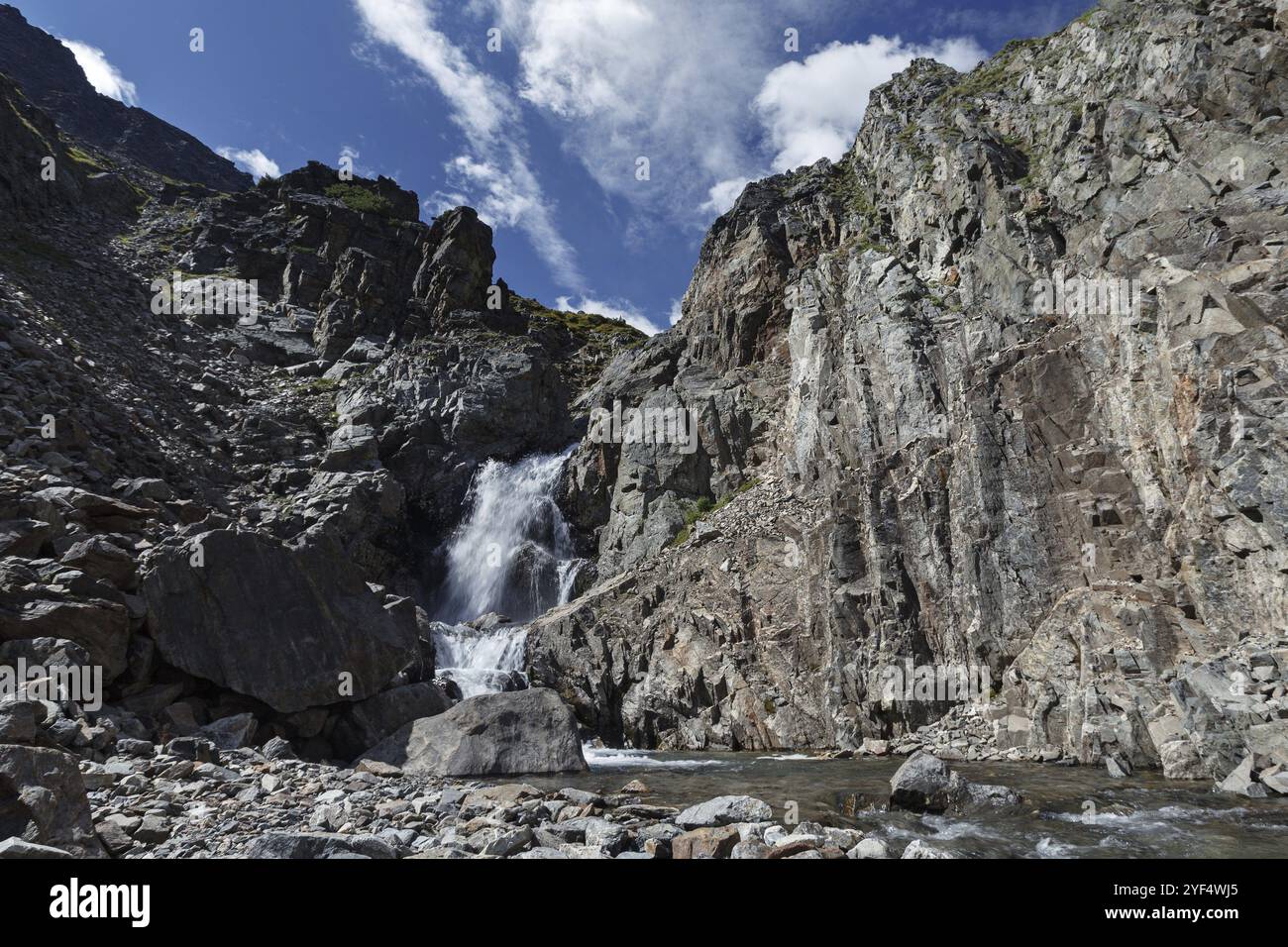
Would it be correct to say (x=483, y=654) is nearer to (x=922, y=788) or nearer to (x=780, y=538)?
(x=780, y=538)

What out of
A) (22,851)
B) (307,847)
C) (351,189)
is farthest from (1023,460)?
(351,189)

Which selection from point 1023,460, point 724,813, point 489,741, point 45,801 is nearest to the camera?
point 45,801

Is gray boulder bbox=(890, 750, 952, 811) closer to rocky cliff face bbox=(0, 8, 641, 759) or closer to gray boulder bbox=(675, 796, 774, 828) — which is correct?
gray boulder bbox=(675, 796, 774, 828)

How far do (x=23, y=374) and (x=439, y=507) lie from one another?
27808mm

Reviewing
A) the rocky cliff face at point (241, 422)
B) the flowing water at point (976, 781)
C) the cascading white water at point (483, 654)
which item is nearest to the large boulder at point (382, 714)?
the rocky cliff face at point (241, 422)

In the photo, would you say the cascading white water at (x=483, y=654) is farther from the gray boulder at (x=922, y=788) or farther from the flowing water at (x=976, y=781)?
the gray boulder at (x=922, y=788)

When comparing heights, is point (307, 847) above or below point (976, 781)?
above

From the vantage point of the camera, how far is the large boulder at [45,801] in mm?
8461

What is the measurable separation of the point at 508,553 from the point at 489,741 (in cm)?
2873

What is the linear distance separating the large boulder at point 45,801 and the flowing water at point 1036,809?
10.9 meters

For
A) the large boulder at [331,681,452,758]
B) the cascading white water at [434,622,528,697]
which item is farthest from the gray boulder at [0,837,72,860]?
the cascading white water at [434,622,528,697]

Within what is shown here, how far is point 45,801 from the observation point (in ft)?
28.6

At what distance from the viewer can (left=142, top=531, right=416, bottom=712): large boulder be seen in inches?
780

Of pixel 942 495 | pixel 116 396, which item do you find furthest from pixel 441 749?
pixel 116 396
